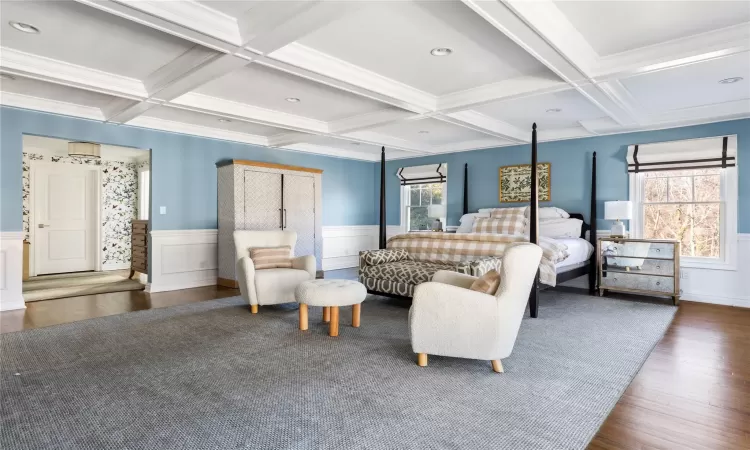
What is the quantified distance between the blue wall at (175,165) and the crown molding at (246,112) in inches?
57.5

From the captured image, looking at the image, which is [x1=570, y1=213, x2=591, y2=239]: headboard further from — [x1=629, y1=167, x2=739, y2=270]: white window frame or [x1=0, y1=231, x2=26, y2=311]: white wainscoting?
[x1=0, y1=231, x2=26, y2=311]: white wainscoting

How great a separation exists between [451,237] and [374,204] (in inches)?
154

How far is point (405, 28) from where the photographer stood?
2805mm

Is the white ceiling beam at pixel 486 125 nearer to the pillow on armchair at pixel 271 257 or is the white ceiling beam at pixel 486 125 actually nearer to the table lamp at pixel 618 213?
the table lamp at pixel 618 213

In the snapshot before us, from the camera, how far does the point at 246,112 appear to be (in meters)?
4.84

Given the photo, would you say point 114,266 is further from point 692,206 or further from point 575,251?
point 692,206

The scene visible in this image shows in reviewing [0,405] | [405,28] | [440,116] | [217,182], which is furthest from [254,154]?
[0,405]

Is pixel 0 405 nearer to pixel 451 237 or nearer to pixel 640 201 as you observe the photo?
→ pixel 451 237

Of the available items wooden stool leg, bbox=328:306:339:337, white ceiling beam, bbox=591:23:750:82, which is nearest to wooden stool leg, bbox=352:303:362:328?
wooden stool leg, bbox=328:306:339:337

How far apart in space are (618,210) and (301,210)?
14.8ft

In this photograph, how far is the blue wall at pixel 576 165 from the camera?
15.7 ft

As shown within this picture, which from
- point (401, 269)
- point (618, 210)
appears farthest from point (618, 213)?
point (401, 269)

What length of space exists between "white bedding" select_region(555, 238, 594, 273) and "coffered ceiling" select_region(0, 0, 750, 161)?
5.01 ft

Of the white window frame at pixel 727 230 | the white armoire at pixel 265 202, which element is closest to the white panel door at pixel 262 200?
the white armoire at pixel 265 202
